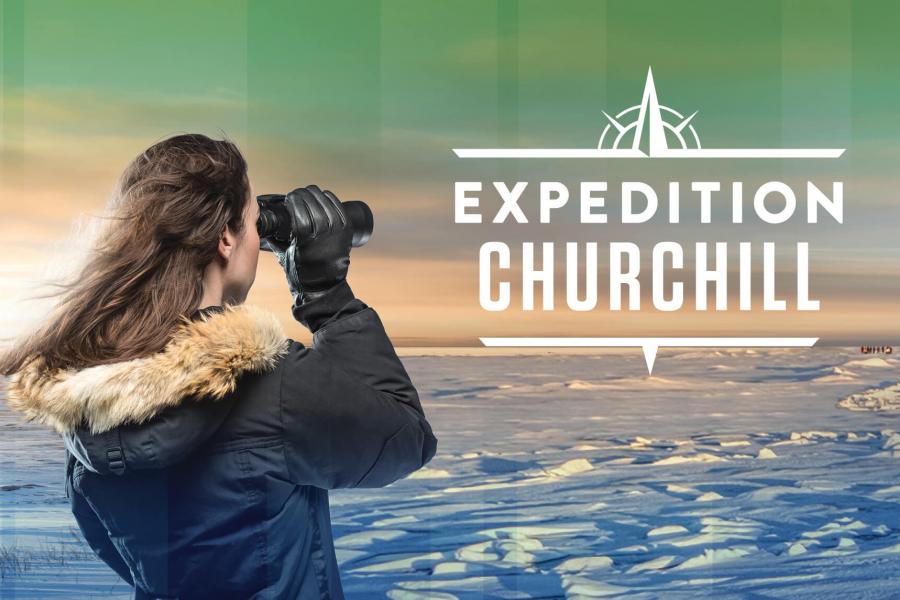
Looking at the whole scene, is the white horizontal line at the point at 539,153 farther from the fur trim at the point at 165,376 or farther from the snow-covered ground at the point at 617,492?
the fur trim at the point at 165,376

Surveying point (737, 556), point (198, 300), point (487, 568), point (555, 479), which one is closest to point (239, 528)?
point (198, 300)

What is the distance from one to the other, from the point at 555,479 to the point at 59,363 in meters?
5.72

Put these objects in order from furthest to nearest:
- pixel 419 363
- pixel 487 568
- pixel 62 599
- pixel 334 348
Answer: pixel 419 363
pixel 487 568
pixel 62 599
pixel 334 348

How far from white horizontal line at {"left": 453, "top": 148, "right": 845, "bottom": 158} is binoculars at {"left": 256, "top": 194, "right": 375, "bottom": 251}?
285cm

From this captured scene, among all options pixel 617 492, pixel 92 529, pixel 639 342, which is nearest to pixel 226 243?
pixel 92 529

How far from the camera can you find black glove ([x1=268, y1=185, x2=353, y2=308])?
1.04 meters

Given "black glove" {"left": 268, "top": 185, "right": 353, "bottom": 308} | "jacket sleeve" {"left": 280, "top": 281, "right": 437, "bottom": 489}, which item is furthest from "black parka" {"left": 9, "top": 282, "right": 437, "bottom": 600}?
"black glove" {"left": 268, "top": 185, "right": 353, "bottom": 308}

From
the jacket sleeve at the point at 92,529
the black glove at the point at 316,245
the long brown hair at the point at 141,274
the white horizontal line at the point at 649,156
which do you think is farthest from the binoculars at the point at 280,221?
the white horizontal line at the point at 649,156

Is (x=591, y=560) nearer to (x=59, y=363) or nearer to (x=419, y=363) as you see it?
(x=419, y=363)

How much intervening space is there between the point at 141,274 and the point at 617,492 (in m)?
5.56

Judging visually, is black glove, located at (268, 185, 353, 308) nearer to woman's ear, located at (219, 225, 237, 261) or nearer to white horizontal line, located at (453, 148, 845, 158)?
woman's ear, located at (219, 225, 237, 261)

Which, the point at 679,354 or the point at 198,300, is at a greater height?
the point at 198,300

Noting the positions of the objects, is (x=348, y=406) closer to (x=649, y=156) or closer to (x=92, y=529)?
(x=92, y=529)

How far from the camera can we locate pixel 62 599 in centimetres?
431
